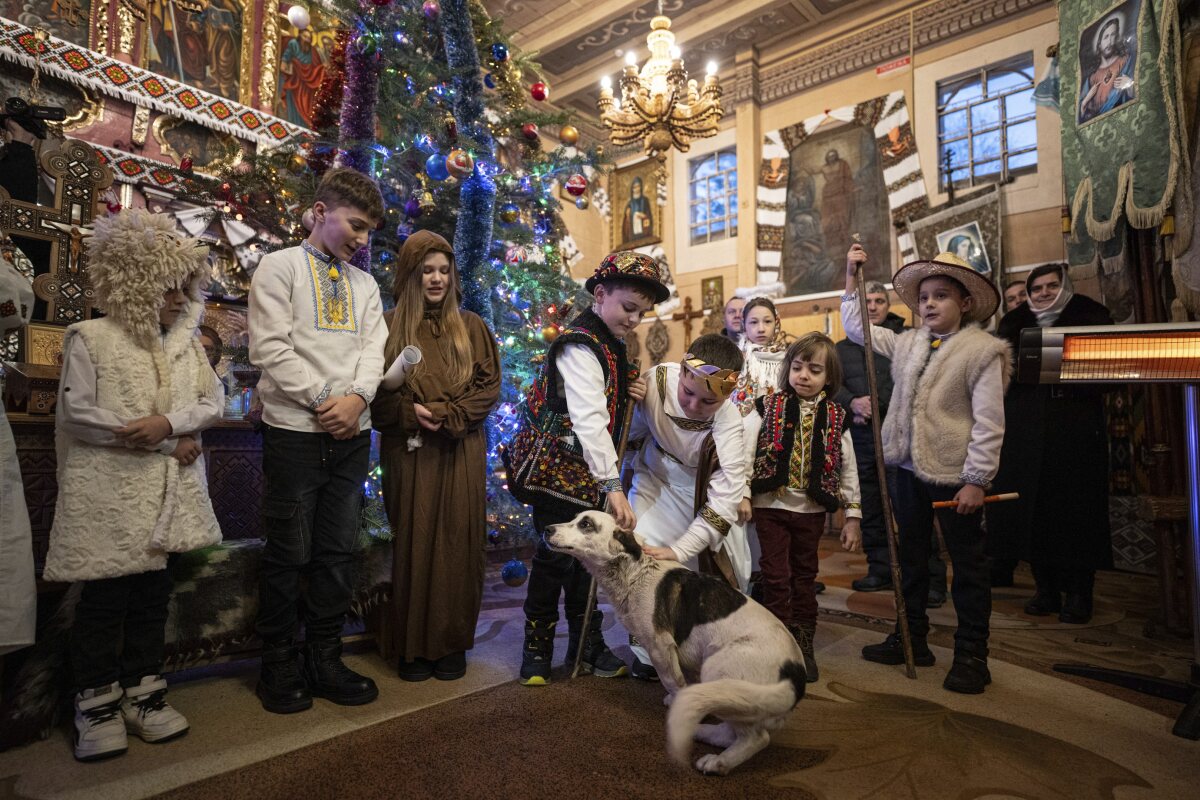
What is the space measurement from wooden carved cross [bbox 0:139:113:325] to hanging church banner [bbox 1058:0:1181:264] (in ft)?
19.6

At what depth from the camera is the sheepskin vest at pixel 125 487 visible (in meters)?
1.95

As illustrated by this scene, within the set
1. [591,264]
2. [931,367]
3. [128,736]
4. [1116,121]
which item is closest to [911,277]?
[931,367]

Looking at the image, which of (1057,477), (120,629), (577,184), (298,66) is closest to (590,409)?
(120,629)

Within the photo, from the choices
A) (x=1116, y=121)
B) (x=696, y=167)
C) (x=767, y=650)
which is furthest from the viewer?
(x=696, y=167)

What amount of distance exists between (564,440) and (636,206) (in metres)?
9.46

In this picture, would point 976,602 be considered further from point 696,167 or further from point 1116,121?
point 696,167

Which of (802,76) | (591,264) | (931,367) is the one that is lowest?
(931,367)

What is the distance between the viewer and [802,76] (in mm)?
9383

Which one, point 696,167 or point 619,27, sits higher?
point 619,27

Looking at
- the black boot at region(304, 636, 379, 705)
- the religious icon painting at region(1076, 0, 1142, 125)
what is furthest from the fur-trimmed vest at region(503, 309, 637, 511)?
the religious icon painting at region(1076, 0, 1142, 125)

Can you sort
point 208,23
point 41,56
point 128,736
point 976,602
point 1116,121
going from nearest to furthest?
1. point 128,736
2. point 976,602
3. point 1116,121
4. point 41,56
5. point 208,23

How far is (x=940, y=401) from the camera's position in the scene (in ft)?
8.94

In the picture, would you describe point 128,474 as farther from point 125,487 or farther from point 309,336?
point 309,336

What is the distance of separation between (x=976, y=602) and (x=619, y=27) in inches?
381
